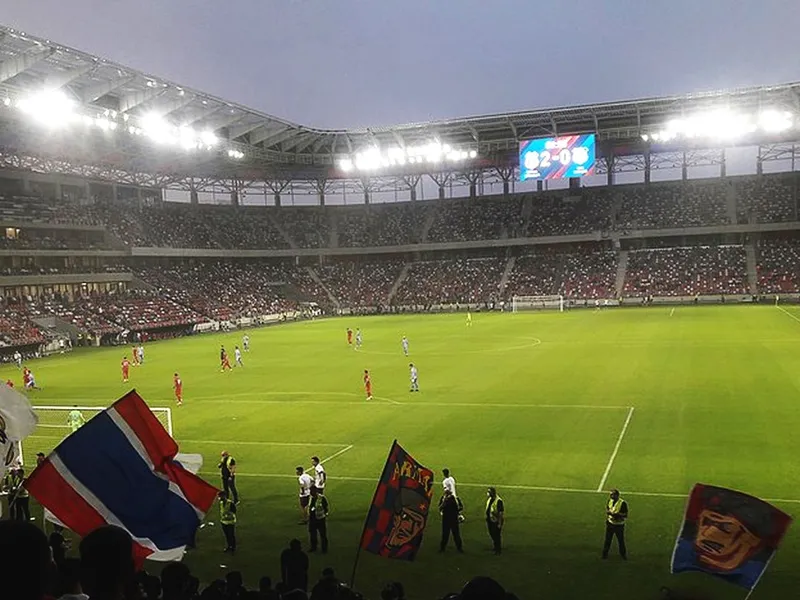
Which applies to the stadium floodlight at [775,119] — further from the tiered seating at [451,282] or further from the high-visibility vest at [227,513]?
the high-visibility vest at [227,513]

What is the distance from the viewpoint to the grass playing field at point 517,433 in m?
14.0

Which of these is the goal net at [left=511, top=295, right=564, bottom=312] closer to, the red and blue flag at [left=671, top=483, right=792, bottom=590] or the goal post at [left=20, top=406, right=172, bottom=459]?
the goal post at [left=20, top=406, right=172, bottom=459]

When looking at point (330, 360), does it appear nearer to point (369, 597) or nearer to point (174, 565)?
point (369, 597)

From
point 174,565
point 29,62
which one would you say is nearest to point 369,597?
point 174,565

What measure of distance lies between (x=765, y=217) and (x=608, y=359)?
55.9 meters

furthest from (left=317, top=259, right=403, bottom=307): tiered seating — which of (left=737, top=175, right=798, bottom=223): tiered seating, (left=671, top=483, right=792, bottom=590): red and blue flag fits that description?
(left=671, top=483, right=792, bottom=590): red and blue flag

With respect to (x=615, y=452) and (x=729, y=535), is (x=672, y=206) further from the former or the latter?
(x=729, y=535)

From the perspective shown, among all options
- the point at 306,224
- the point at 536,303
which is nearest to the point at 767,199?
the point at 536,303

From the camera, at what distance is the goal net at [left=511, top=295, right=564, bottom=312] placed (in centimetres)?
8194

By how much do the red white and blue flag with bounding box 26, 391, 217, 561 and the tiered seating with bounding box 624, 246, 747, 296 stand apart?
77261 millimetres

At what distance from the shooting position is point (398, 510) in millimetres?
10898

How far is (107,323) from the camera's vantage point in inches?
2539

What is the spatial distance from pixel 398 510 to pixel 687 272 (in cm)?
7910

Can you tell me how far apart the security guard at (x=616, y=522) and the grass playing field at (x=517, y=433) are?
0.37m
